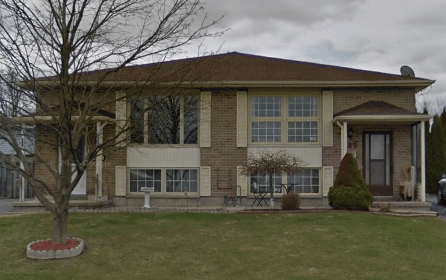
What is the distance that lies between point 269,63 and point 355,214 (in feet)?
22.9

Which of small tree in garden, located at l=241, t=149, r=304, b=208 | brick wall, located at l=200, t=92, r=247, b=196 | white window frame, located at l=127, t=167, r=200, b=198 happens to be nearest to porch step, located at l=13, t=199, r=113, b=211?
white window frame, located at l=127, t=167, r=200, b=198

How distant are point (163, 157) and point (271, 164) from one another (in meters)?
3.77

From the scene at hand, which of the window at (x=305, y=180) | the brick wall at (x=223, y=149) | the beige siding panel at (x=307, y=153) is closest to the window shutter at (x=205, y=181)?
the brick wall at (x=223, y=149)

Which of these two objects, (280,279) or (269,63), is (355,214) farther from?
(269,63)

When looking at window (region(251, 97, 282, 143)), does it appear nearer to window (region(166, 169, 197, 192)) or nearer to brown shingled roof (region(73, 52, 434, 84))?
brown shingled roof (region(73, 52, 434, 84))

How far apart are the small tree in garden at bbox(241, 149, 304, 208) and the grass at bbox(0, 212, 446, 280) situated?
68.5 inches

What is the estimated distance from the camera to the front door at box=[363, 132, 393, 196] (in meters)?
13.5

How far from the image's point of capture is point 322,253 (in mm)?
7176

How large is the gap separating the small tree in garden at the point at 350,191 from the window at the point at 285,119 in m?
2.44

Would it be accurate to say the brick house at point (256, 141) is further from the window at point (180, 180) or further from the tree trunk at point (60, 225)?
the tree trunk at point (60, 225)

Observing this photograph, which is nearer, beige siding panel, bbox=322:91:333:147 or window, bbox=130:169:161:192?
beige siding panel, bbox=322:91:333:147

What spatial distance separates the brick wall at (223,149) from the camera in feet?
43.4

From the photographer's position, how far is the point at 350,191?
1097cm

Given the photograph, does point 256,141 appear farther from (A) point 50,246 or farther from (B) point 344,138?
(A) point 50,246
